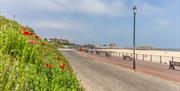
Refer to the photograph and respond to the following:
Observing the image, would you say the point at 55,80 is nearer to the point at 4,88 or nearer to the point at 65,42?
the point at 4,88

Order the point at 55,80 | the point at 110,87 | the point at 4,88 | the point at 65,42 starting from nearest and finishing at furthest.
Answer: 1. the point at 4,88
2. the point at 55,80
3. the point at 110,87
4. the point at 65,42

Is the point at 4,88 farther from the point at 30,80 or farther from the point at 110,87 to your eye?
the point at 110,87

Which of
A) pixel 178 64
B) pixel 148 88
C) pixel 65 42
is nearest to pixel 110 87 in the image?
pixel 148 88

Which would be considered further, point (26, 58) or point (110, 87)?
point (110, 87)

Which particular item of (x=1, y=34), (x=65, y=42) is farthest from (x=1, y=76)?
(x=65, y=42)

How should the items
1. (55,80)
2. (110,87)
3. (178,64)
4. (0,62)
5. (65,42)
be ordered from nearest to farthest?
(0,62), (55,80), (110,87), (178,64), (65,42)

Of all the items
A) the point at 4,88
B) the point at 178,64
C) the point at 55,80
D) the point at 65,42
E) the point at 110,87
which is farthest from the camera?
the point at 65,42

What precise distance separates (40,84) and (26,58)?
1278 mm

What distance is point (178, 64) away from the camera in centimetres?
3791

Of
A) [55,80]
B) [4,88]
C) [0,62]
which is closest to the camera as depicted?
[4,88]

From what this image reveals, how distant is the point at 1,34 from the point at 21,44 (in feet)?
1.42

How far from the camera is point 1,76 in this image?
15.0 ft

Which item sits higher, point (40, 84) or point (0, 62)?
point (0, 62)

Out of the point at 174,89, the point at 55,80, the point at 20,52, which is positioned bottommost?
the point at 174,89
